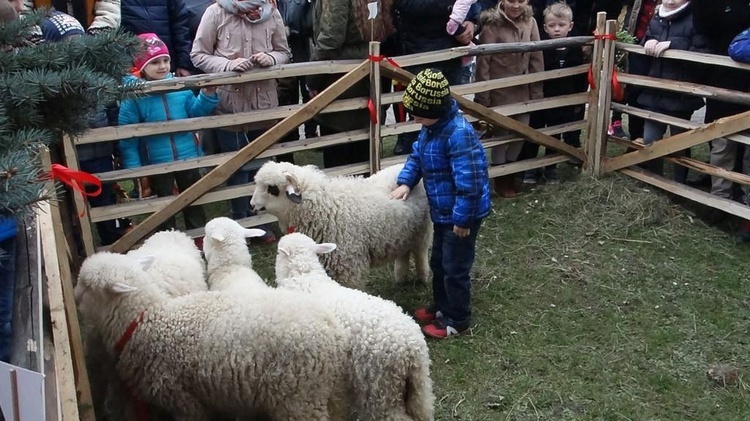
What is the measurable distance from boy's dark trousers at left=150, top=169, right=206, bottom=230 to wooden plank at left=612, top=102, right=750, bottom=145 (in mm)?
4237

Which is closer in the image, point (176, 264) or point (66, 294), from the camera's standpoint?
point (66, 294)

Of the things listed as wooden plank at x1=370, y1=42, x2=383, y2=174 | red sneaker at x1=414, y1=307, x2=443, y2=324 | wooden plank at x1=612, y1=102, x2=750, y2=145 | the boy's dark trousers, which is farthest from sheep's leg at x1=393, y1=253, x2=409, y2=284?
wooden plank at x1=612, y1=102, x2=750, y2=145

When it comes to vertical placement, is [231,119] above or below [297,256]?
above

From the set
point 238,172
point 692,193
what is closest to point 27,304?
point 238,172

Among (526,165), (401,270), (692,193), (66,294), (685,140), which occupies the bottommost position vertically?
(401,270)

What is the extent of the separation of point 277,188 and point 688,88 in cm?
393

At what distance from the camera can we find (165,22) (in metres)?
6.36

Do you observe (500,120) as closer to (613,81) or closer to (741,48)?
(613,81)

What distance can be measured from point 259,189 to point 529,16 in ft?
12.2

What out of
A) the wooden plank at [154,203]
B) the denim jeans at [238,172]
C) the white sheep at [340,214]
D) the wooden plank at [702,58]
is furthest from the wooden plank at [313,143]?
the white sheep at [340,214]

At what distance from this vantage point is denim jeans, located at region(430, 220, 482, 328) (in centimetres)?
464

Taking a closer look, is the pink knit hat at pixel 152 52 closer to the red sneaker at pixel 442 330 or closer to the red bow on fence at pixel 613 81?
the red sneaker at pixel 442 330

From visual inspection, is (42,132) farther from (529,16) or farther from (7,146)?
(529,16)

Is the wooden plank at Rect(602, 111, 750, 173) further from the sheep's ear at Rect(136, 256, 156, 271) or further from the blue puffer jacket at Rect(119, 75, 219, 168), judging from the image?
the sheep's ear at Rect(136, 256, 156, 271)
